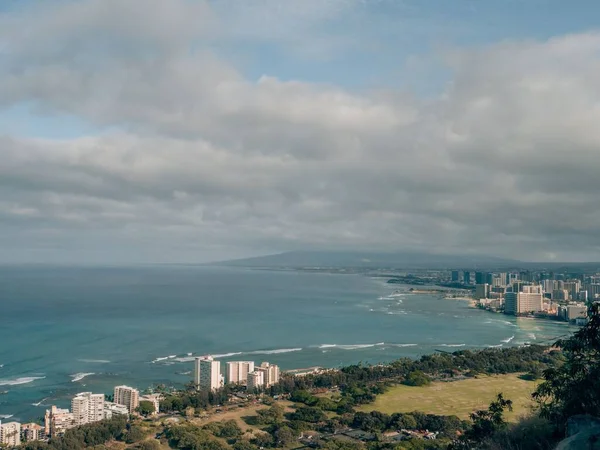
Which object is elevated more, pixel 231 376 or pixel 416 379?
pixel 416 379

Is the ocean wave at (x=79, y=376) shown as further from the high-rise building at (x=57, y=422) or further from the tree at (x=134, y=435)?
the tree at (x=134, y=435)

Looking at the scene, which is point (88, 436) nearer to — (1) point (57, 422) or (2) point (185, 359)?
(1) point (57, 422)

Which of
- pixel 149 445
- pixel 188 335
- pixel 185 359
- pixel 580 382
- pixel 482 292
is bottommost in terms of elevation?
pixel 188 335

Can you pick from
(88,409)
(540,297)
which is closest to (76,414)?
(88,409)

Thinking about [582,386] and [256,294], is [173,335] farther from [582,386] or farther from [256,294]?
[256,294]

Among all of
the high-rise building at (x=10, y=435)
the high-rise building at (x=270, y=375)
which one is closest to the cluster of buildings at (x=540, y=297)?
the high-rise building at (x=270, y=375)

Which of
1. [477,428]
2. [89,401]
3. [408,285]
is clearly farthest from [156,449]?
[408,285]

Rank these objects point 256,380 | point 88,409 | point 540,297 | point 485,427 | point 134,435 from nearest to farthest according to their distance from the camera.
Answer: point 485,427, point 134,435, point 88,409, point 256,380, point 540,297
